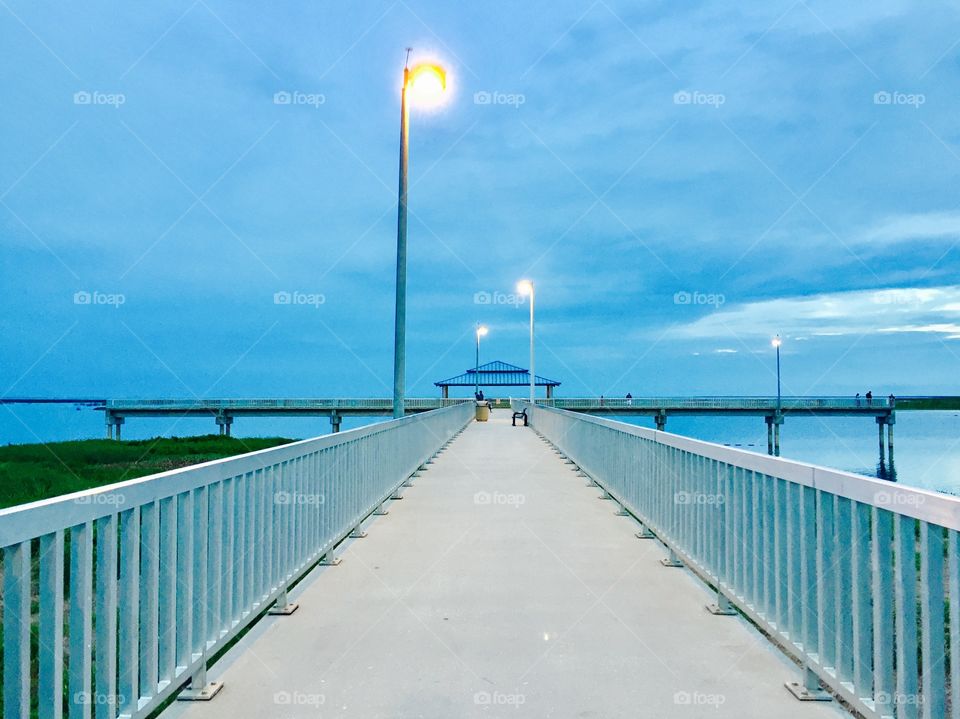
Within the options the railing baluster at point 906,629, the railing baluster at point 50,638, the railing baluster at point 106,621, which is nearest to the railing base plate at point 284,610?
the railing baluster at point 106,621

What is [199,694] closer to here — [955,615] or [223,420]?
[955,615]

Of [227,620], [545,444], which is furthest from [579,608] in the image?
[545,444]

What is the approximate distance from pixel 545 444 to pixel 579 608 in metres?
16.2

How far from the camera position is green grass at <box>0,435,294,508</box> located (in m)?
12.4

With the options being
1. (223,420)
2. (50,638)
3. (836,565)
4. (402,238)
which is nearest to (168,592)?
(50,638)

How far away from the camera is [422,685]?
12.7ft

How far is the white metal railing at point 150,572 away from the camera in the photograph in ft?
8.21

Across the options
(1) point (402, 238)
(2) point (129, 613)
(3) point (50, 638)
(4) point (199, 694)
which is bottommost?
(4) point (199, 694)

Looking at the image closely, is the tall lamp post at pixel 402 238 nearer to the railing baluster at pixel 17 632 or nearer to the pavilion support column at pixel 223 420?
the railing baluster at pixel 17 632

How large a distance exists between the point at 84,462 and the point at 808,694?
20.3 m

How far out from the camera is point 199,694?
376 cm

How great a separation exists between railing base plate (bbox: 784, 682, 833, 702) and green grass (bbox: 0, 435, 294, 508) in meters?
11.0

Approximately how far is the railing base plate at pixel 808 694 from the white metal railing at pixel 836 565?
2 centimetres

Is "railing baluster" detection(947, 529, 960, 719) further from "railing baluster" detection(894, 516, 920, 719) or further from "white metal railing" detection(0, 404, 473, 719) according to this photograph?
"white metal railing" detection(0, 404, 473, 719)
